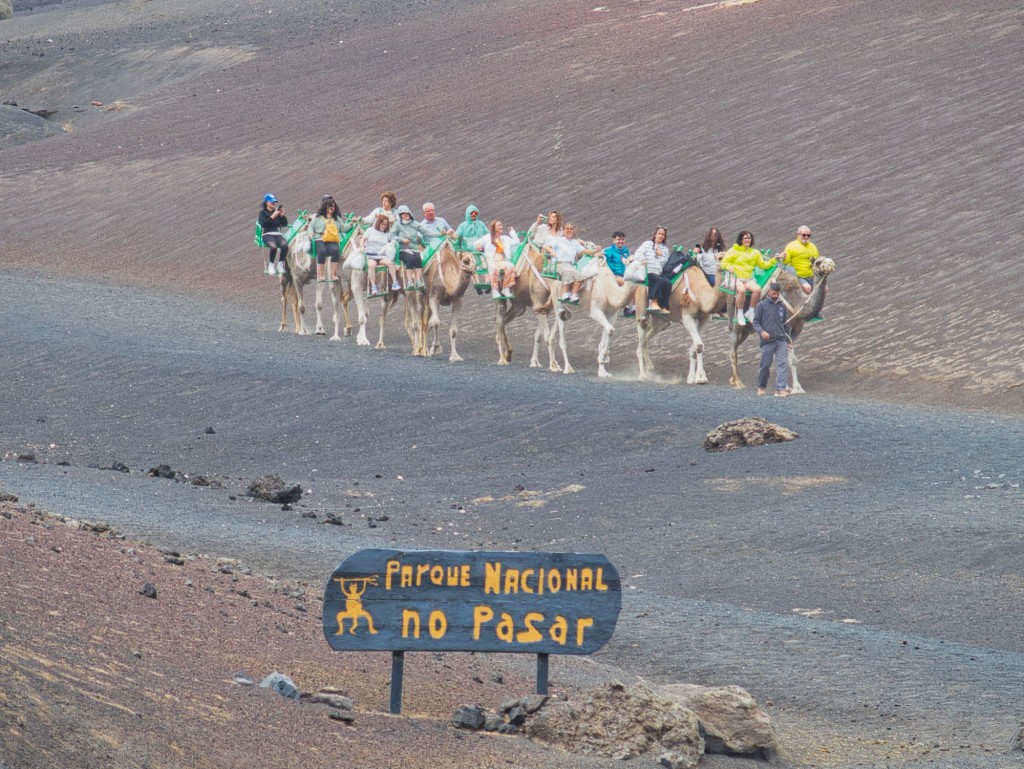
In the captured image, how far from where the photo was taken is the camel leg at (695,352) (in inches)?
937

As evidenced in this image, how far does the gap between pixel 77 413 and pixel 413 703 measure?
13.5m

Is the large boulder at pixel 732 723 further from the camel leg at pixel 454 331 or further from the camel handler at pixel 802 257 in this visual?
the camel leg at pixel 454 331

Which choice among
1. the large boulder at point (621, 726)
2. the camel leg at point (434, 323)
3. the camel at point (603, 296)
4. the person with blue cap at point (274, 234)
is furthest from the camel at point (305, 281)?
the large boulder at point (621, 726)

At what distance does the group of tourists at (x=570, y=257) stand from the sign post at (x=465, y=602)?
1420 centimetres

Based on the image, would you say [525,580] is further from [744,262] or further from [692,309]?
[692,309]

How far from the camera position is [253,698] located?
311 inches

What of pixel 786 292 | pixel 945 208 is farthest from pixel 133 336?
pixel 945 208

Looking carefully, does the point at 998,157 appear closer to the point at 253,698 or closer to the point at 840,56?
the point at 840,56

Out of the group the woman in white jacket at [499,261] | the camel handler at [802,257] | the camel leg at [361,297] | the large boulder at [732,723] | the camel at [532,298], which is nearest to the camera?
the large boulder at [732,723]

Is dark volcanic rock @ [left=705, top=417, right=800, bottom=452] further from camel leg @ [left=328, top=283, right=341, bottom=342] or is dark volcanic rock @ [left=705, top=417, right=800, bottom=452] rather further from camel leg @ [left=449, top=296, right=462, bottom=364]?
camel leg @ [left=328, top=283, right=341, bottom=342]

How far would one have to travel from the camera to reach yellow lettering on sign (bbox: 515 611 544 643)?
8.23 meters

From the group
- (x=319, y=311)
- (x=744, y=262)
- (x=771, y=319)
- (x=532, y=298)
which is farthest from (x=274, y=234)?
(x=771, y=319)

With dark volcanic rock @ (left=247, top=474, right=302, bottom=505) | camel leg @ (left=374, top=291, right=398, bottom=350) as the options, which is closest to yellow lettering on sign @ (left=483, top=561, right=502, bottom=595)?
dark volcanic rock @ (left=247, top=474, right=302, bottom=505)

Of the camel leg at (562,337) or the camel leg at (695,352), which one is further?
the camel leg at (562,337)
